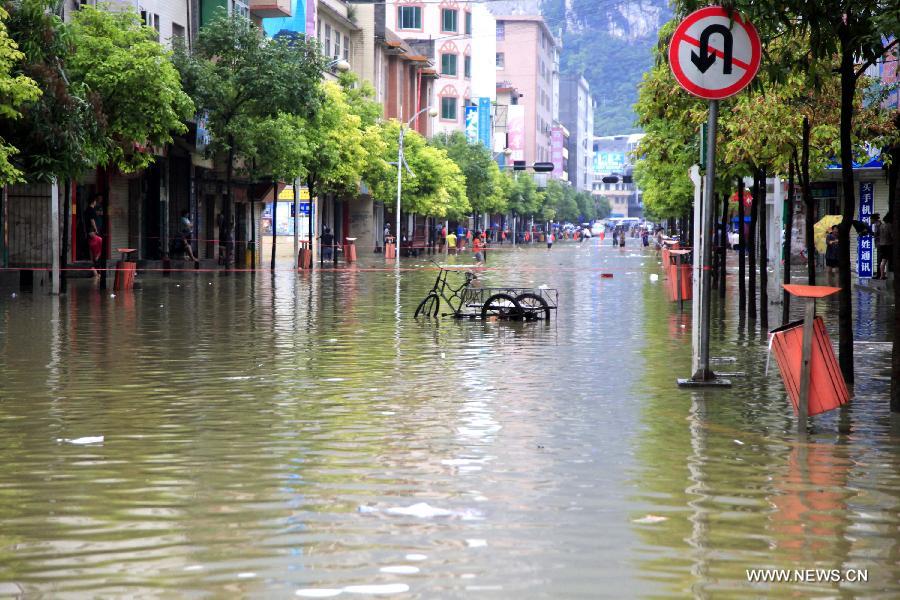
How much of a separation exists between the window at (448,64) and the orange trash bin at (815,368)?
126943 millimetres

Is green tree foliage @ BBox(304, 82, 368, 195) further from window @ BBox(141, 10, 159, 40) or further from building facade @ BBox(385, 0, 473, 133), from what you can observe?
building facade @ BBox(385, 0, 473, 133)

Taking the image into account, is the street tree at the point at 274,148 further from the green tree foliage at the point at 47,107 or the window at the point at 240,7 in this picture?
the green tree foliage at the point at 47,107

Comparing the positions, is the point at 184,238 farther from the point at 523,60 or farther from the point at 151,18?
the point at 523,60

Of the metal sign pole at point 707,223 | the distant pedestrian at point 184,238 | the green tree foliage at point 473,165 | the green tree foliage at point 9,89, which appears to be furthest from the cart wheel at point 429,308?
the green tree foliage at point 473,165

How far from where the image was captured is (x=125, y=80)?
109 ft

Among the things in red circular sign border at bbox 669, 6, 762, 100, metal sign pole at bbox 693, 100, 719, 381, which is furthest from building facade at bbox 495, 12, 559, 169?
red circular sign border at bbox 669, 6, 762, 100

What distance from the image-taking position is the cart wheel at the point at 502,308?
2402cm

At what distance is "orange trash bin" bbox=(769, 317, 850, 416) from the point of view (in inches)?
434

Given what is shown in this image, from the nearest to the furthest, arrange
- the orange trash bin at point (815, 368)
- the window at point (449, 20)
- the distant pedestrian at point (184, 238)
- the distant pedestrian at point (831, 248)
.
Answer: the orange trash bin at point (815, 368) < the distant pedestrian at point (831, 248) < the distant pedestrian at point (184, 238) < the window at point (449, 20)

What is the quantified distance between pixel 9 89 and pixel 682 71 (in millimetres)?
15936

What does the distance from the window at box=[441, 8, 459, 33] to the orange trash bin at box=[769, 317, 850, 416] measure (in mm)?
127136

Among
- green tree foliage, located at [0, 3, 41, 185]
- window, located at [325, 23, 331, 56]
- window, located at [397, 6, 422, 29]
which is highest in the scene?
window, located at [397, 6, 422, 29]

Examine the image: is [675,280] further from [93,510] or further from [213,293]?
[93,510]

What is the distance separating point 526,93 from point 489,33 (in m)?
46.8
